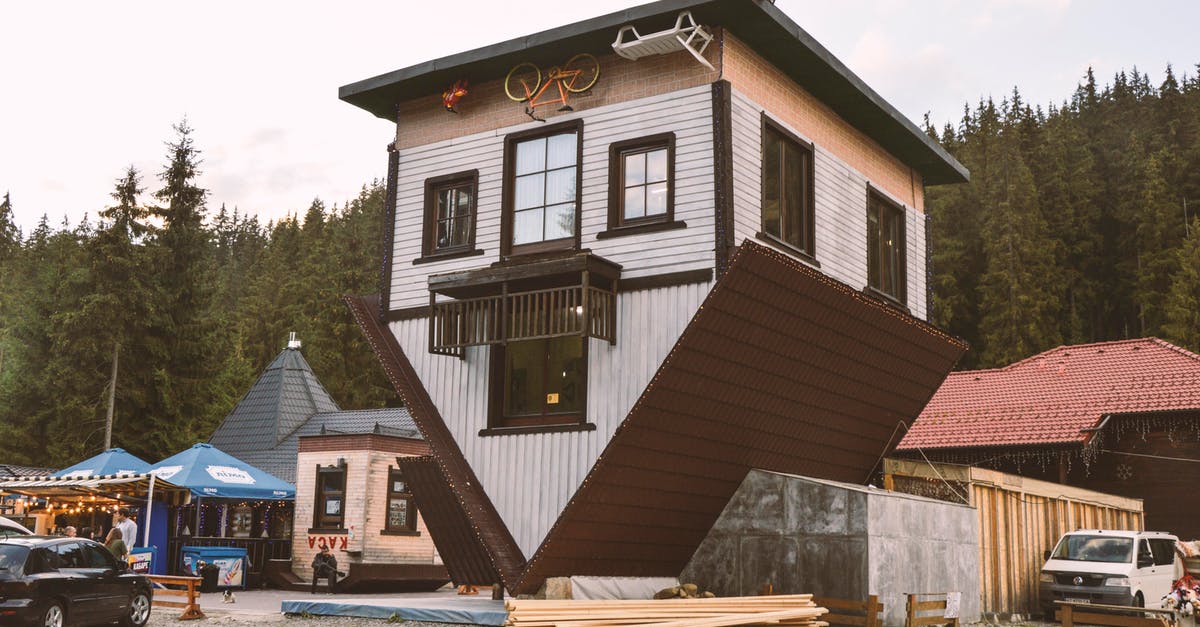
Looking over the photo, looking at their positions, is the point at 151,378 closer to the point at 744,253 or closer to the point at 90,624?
the point at 90,624

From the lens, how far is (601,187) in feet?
53.7

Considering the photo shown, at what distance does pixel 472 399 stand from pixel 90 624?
261 inches

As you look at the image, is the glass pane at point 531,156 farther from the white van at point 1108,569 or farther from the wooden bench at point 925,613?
the white van at point 1108,569

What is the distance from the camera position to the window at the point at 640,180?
1586cm

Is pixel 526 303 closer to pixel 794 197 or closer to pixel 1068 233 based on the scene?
pixel 794 197

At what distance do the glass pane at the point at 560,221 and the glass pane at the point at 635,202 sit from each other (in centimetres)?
92

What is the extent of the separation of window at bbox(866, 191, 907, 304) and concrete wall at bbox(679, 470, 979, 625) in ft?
13.1

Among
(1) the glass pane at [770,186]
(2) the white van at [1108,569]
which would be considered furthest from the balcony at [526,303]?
(2) the white van at [1108,569]

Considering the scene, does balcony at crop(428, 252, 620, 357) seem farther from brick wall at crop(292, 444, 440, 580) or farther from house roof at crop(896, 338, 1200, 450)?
house roof at crop(896, 338, 1200, 450)

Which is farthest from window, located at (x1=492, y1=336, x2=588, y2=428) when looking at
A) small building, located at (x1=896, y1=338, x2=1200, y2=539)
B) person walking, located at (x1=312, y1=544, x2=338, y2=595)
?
small building, located at (x1=896, y1=338, x2=1200, y2=539)

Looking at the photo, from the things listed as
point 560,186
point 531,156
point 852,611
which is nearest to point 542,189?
point 560,186

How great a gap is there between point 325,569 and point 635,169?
14.2 meters

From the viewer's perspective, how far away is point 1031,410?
28484mm

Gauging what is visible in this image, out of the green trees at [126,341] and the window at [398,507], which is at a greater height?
the green trees at [126,341]
